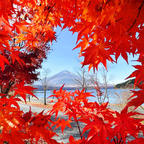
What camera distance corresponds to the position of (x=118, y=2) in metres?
0.53

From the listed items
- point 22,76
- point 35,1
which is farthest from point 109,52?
point 22,76

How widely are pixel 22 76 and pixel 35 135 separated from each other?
8.08ft

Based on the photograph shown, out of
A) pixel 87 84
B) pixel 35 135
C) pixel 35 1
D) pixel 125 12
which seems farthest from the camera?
pixel 87 84

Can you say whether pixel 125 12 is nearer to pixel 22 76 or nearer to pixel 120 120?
pixel 120 120

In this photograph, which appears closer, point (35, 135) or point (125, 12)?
point (125, 12)

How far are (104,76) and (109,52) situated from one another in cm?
1499

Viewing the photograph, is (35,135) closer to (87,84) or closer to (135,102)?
(135,102)

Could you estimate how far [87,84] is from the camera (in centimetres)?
1852

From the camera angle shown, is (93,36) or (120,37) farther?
(93,36)

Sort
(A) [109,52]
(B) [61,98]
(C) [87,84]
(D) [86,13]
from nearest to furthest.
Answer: (D) [86,13] → (A) [109,52] → (B) [61,98] → (C) [87,84]

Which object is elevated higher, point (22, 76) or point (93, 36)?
point (93, 36)

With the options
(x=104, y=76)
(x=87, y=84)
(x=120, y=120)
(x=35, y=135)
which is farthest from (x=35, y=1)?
(x=87, y=84)

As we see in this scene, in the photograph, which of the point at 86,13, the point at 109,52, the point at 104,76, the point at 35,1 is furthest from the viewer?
the point at 104,76

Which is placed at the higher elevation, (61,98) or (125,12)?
(125,12)
